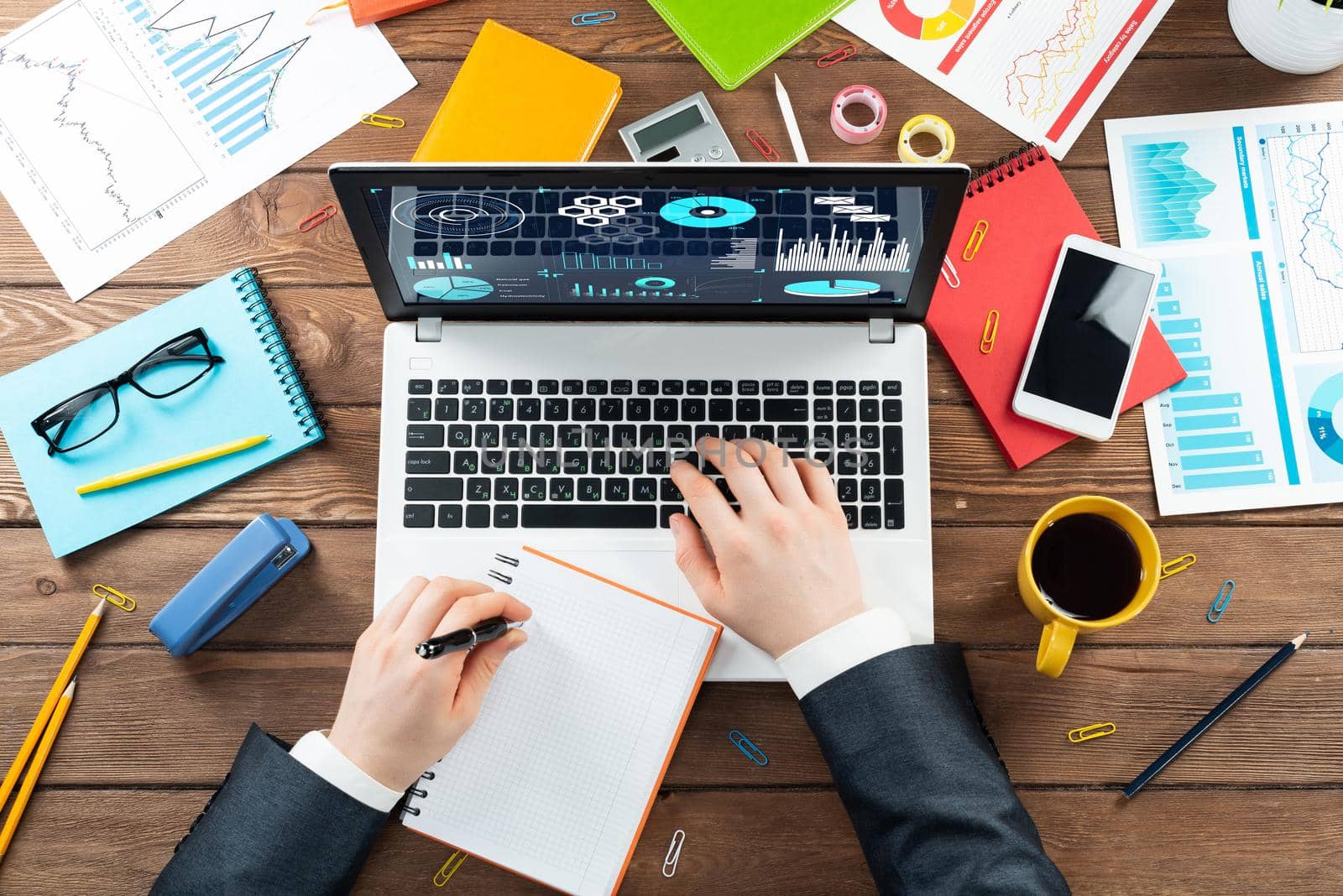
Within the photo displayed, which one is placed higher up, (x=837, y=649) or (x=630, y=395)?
(x=630, y=395)

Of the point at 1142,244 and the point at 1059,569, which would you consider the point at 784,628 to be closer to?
the point at 1059,569

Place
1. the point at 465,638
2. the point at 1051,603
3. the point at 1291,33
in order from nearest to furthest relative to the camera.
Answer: the point at 465,638
the point at 1051,603
the point at 1291,33

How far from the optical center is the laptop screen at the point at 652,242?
35.0 inches

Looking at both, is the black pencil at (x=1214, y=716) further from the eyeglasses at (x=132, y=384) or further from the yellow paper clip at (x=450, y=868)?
the eyeglasses at (x=132, y=384)

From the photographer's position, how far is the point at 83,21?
1186 millimetres

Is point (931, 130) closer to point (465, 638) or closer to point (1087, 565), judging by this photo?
point (1087, 565)

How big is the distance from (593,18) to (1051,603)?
930 millimetres

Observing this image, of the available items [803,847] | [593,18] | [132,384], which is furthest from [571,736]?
[593,18]

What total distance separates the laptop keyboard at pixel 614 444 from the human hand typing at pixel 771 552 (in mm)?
57

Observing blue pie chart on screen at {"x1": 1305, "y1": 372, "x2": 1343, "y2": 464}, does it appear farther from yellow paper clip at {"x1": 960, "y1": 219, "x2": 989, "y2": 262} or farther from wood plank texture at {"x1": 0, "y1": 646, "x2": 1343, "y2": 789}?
yellow paper clip at {"x1": 960, "y1": 219, "x2": 989, "y2": 262}

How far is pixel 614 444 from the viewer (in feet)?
3.53

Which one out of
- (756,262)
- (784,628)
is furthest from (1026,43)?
(784,628)

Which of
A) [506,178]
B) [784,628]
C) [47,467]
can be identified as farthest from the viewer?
[47,467]

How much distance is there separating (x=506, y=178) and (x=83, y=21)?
764 mm
